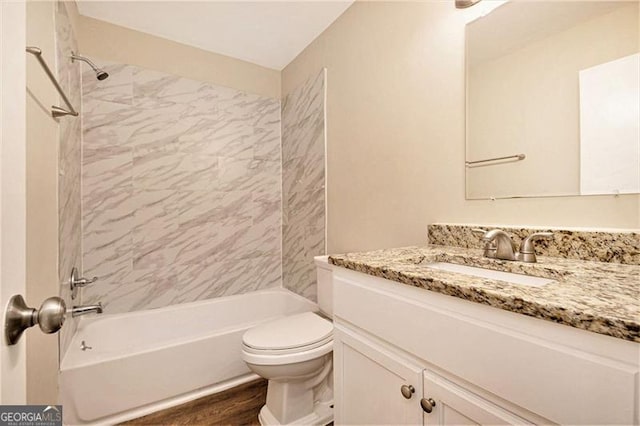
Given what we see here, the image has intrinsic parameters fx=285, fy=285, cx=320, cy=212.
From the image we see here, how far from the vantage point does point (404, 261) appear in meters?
0.95

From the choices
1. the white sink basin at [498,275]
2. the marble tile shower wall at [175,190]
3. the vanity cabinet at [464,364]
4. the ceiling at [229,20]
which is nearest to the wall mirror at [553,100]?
the white sink basin at [498,275]

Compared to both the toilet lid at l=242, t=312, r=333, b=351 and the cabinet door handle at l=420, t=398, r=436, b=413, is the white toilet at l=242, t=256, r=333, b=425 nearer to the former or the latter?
the toilet lid at l=242, t=312, r=333, b=351

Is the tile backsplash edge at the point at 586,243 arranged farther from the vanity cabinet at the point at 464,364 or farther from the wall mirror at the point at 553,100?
the vanity cabinet at the point at 464,364

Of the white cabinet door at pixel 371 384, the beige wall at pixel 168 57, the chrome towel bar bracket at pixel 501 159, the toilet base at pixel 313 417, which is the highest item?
the beige wall at pixel 168 57

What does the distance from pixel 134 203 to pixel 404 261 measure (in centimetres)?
203

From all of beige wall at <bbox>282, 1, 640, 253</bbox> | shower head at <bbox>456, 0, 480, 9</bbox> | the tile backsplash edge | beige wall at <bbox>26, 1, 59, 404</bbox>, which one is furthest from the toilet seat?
shower head at <bbox>456, 0, 480, 9</bbox>

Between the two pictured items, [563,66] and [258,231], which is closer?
[563,66]

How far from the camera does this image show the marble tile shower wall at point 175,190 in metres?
2.01

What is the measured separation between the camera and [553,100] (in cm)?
100

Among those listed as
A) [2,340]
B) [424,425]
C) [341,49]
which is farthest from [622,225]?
[341,49]

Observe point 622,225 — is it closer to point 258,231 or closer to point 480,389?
point 480,389

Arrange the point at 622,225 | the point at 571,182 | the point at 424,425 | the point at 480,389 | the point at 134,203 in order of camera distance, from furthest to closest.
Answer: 1. the point at 134,203
2. the point at 571,182
3. the point at 622,225
4. the point at 424,425
5. the point at 480,389

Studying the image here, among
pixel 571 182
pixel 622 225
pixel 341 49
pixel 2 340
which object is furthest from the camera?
pixel 341 49

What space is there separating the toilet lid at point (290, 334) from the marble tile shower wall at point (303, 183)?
59cm
